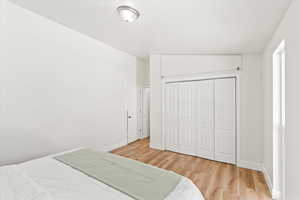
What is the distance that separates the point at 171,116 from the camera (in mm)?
3734

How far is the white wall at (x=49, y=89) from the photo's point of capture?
1898 mm

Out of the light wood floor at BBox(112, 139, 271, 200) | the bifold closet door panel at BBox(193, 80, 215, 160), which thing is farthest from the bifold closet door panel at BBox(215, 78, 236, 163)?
the light wood floor at BBox(112, 139, 271, 200)

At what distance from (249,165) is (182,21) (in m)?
2.98

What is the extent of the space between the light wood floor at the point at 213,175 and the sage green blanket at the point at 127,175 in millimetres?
1170

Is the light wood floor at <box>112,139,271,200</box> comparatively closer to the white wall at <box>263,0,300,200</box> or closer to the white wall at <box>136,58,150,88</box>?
the white wall at <box>263,0,300,200</box>

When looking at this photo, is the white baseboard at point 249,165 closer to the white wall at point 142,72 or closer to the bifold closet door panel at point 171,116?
→ the bifold closet door panel at point 171,116

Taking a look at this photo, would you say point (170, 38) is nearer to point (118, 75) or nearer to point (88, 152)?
point (118, 75)

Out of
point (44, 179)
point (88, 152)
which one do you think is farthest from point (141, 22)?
point (44, 179)

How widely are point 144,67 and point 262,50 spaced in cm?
335

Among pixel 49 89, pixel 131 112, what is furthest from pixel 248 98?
pixel 49 89

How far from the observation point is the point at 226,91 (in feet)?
10.1

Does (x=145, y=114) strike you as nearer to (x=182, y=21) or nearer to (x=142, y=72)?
(x=142, y=72)

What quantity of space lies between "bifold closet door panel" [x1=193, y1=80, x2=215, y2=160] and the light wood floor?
0.84 feet

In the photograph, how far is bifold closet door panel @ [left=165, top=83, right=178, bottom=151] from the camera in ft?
12.0
